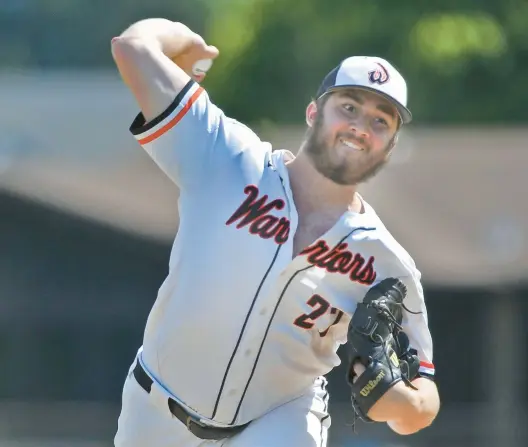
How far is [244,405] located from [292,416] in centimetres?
Answer: 18

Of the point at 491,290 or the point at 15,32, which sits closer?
the point at 491,290

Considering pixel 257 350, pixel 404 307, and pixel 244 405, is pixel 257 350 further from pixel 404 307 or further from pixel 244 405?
pixel 404 307

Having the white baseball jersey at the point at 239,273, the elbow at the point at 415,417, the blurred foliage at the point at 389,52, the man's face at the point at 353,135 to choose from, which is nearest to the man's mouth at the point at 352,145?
the man's face at the point at 353,135

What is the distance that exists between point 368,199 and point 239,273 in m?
9.67

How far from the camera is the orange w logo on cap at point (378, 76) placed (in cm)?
477

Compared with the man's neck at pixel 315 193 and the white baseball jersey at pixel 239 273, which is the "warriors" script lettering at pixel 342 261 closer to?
the white baseball jersey at pixel 239 273

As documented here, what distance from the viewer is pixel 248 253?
477 cm

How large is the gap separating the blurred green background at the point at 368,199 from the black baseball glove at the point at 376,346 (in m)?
6.62

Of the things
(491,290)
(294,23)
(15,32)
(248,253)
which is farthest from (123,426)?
(15,32)

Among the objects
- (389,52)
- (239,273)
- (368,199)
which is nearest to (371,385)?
(239,273)

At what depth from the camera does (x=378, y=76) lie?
4.77 metres

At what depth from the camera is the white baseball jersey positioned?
188 inches

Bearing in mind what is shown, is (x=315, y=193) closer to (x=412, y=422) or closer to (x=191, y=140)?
(x=191, y=140)

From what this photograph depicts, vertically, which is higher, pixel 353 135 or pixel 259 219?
pixel 353 135
